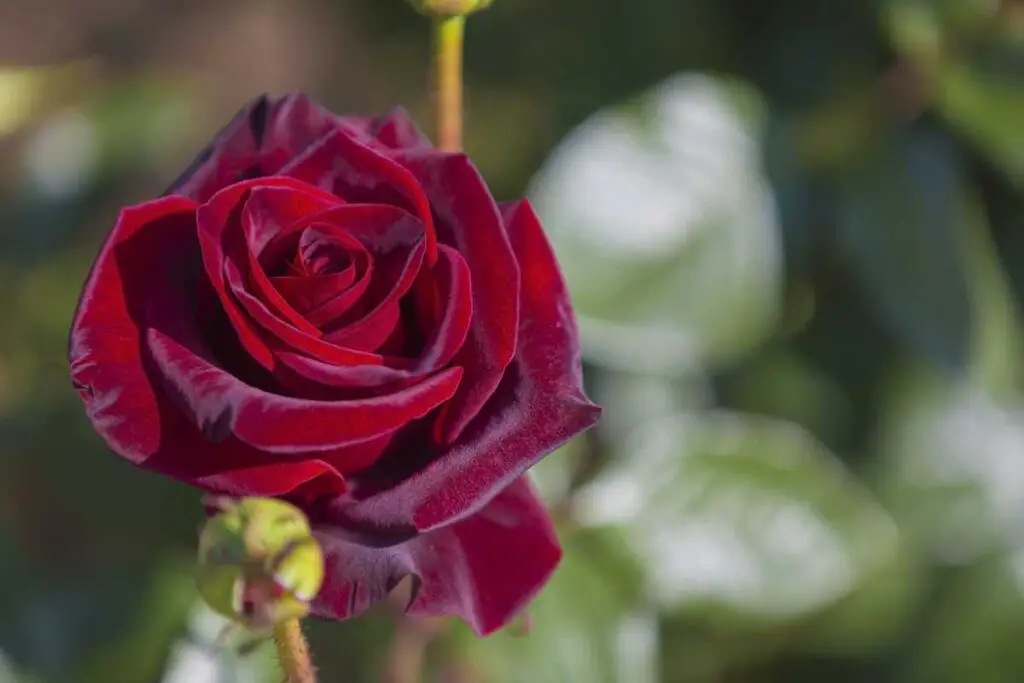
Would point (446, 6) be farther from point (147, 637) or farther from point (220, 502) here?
point (147, 637)

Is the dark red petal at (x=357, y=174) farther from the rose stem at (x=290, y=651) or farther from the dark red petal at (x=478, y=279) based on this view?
the rose stem at (x=290, y=651)

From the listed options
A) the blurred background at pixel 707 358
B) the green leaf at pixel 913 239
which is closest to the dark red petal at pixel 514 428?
the blurred background at pixel 707 358

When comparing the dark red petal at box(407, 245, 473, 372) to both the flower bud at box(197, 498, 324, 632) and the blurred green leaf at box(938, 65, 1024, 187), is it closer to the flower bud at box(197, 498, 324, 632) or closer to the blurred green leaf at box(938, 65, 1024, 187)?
the flower bud at box(197, 498, 324, 632)

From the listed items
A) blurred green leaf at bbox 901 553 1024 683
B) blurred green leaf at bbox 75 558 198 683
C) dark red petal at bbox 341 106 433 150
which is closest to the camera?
dark red petal at bbox 341 106 433 150

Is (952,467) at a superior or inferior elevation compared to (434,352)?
inferior

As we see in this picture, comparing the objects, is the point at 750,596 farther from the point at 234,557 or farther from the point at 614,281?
the point at 234,557

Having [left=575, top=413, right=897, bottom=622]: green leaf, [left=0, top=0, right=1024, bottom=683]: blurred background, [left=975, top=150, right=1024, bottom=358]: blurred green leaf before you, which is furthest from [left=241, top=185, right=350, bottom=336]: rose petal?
[left=975, top=150, right=1024, bottom=358]: blurred green leaf

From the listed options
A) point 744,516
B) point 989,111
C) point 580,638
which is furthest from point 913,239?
point 580,638

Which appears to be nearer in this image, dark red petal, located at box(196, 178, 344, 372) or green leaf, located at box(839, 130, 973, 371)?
dark red petal, located at box(196, 178, 344, 372)
